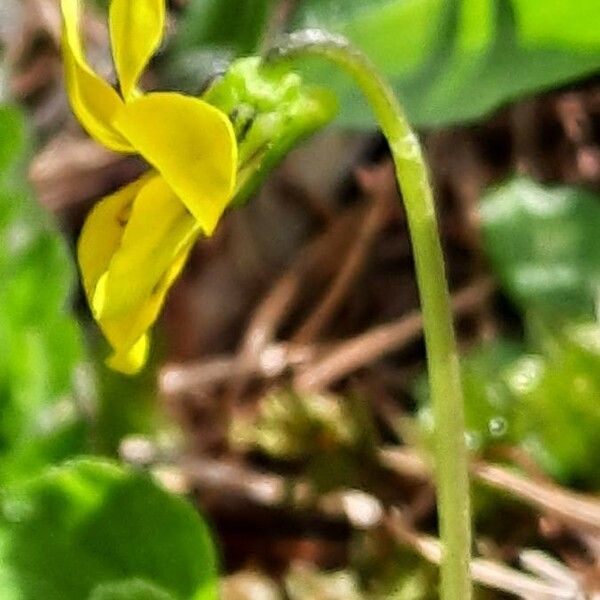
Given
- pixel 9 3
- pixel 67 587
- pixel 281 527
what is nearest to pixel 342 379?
pixel 281 527

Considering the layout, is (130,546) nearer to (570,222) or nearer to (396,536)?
(396,536)

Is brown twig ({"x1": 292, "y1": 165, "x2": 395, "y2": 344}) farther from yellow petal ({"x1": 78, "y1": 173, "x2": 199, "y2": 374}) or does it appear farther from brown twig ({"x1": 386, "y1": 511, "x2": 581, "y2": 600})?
A: yellow petal ({"x1": 78, "y1": 173, "x2": 199, "y2": 374})

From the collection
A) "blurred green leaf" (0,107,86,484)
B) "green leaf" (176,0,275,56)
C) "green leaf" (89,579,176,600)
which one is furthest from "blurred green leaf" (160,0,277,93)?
"green leaf" (89,579,176,600)

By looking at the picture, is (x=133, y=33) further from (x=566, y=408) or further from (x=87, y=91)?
(x=566, y=408)

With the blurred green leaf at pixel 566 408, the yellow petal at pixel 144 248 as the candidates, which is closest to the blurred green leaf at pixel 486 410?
the blurred green leaf at pixel 566 408

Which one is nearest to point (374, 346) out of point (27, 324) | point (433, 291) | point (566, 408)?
point (566, 408)

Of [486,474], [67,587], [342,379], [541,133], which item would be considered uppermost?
[541,133]
